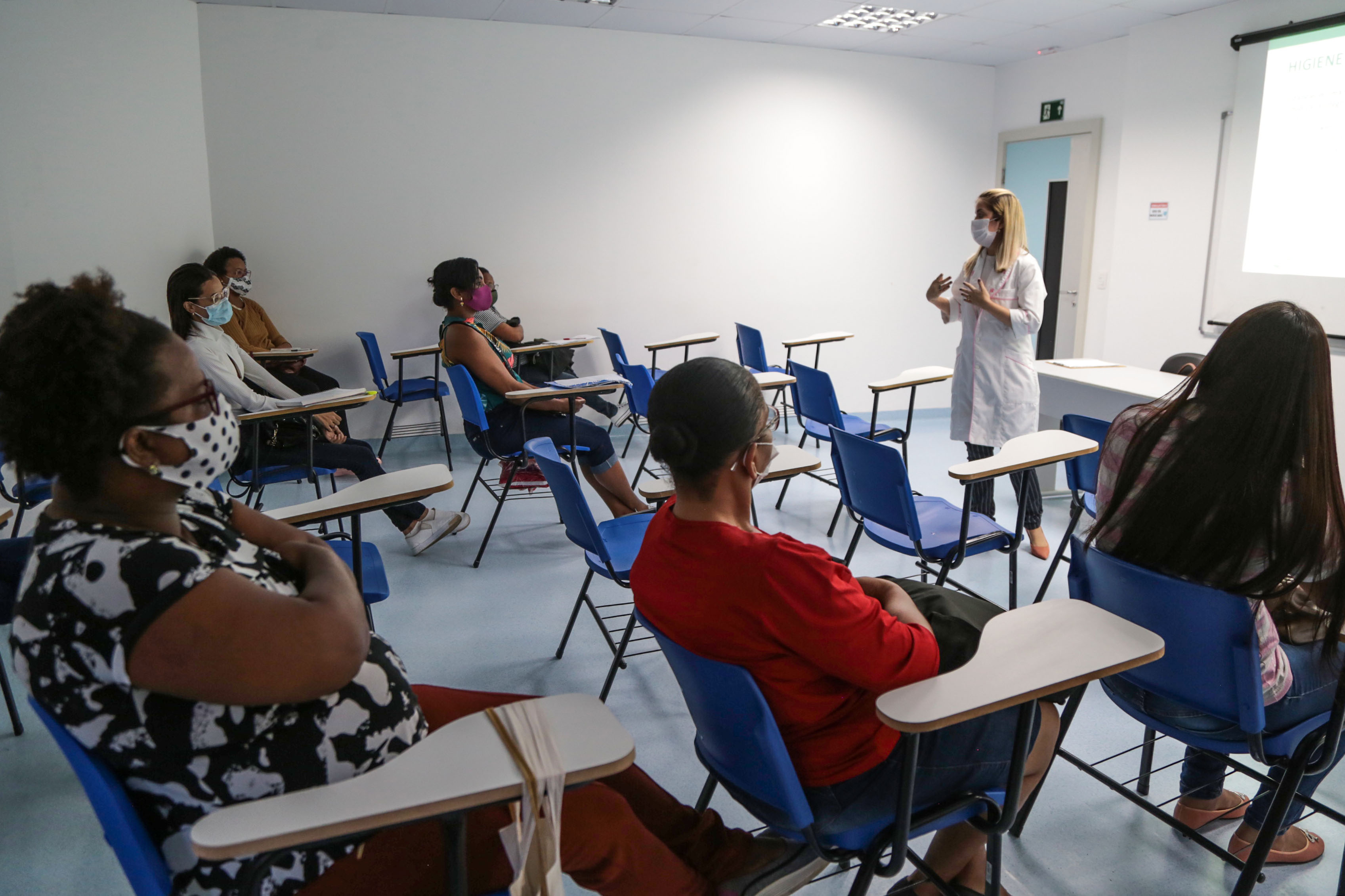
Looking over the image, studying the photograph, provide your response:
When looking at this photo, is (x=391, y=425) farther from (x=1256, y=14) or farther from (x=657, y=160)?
(x=1256, y=14)

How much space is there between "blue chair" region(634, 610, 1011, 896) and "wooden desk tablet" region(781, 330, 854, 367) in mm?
3273

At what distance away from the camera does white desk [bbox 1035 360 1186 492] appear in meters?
3.44

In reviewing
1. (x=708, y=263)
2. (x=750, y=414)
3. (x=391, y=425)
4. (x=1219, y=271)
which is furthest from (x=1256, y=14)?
(x=391, y=425)

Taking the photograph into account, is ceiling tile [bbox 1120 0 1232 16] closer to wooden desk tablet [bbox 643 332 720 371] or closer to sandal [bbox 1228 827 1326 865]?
wooden desk tablet [bbox 643 332 720 371]

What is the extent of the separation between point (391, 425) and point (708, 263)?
253 cm

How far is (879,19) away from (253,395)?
447 centimetres

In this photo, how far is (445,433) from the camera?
514cm

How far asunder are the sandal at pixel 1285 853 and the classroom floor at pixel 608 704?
0.06 feet

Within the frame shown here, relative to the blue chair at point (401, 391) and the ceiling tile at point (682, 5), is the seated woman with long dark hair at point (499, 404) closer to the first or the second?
the blue chair at point (401, 391)

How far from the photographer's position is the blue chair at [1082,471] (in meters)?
2.77

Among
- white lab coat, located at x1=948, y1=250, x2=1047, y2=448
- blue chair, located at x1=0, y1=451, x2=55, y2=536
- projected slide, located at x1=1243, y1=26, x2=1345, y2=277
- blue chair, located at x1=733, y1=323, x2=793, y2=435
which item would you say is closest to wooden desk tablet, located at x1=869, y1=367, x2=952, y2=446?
white lab coat, located at x1=948, y1=250, x2=1047, y2=448

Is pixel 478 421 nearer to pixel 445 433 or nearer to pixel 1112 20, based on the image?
pixel 445 433

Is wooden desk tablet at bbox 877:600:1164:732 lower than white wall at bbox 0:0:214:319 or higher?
lower

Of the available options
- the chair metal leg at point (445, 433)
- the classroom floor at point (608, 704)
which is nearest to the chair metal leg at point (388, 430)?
the chair metal leg at point (445, 433)
